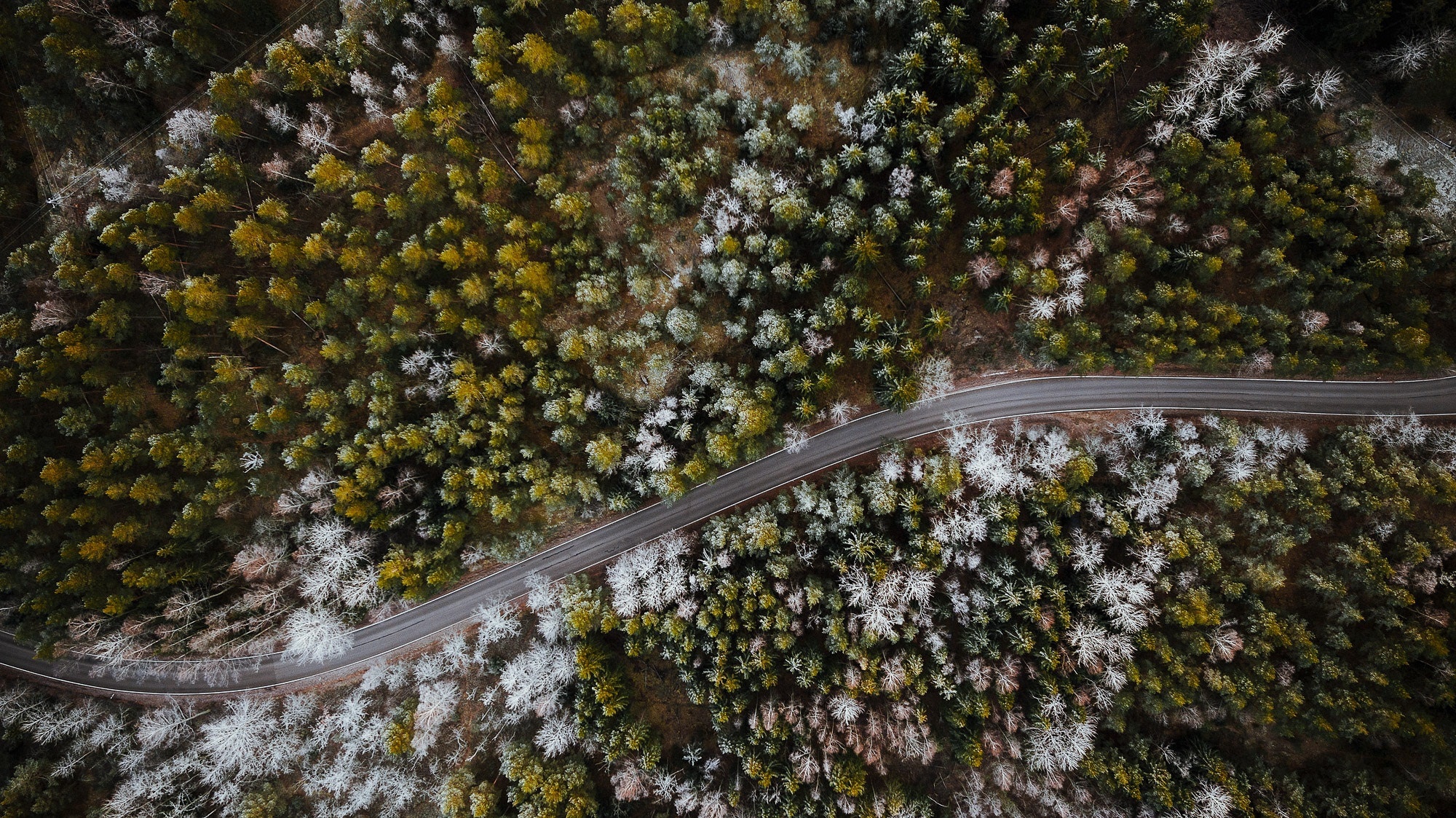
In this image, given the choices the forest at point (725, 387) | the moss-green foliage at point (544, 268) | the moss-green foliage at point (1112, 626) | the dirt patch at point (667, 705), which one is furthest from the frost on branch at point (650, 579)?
the dirt patch at point (667, 705)

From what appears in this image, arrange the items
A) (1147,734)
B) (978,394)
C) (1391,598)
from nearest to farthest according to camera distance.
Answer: (1391,598), (1147,734), (978,394)

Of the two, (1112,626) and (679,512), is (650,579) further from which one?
(1112,626)

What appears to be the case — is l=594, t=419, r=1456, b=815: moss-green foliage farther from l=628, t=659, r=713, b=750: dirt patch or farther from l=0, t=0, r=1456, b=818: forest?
l=628, t=659, r=713, b=750: dirt patch

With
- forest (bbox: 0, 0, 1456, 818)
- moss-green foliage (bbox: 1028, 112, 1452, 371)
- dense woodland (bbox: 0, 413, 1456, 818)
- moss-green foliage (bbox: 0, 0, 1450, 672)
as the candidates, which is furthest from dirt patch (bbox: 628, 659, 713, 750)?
moss-green foliage (bbox: 1028, 112, 1452, 371)

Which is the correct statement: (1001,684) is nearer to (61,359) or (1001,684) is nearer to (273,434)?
(273,434)

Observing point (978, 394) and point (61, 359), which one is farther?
point (978, 394)

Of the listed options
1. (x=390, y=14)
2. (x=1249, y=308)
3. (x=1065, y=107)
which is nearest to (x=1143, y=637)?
(x=1249, y=308)
